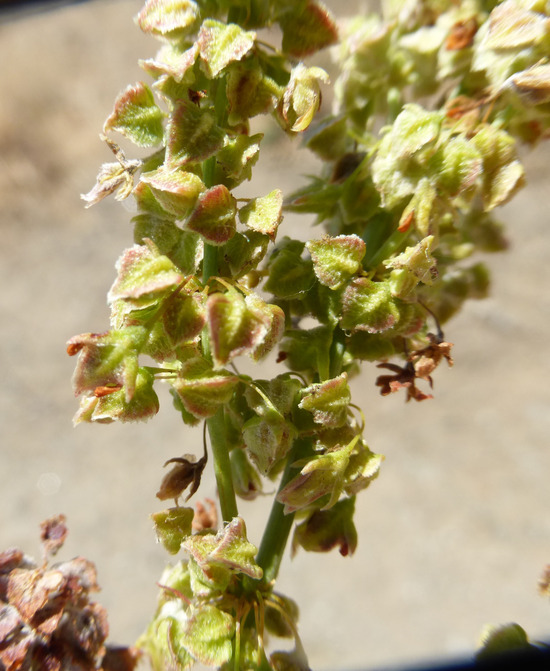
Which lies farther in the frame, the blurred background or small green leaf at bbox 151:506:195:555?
the blurred background

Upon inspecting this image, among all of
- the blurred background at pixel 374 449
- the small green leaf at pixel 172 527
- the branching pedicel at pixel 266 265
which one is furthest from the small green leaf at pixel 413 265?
the blurred background at pixel 374 449

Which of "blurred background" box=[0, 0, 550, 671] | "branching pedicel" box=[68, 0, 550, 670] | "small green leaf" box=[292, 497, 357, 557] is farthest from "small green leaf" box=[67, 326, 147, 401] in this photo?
"blurred background" box=[0, 0, 550, 671]

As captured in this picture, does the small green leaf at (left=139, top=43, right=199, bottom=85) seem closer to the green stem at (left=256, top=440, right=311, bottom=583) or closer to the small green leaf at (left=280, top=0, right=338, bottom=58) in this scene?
the small green leaf at (left=280, top=0, right=338, bottom=58)

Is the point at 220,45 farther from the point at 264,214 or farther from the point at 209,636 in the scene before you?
the point at 209,636

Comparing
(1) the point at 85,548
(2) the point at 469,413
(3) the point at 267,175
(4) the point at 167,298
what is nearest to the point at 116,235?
(3) the point at 267,175

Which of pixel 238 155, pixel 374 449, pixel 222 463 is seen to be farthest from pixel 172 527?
pixel 374 449
